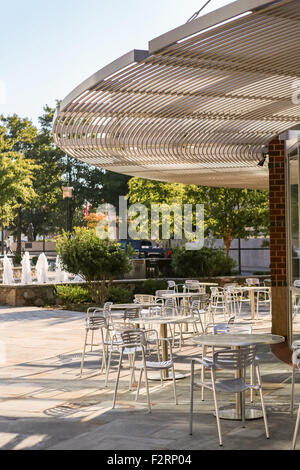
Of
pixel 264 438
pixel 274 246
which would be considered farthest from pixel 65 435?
pixel 274 246

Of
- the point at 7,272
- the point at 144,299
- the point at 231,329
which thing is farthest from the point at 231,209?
the point at 231,329

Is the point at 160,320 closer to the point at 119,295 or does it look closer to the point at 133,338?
the point at 133,338

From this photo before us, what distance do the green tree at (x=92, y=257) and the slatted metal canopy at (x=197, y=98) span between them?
189 inches

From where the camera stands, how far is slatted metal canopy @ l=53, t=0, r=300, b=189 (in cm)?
606

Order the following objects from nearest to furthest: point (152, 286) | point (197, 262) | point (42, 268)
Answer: point (152, 286)
point (42, 268)
point (197, 262)

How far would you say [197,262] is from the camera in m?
23.3

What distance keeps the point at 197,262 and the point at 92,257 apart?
17.1 ft

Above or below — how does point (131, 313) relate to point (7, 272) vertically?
below

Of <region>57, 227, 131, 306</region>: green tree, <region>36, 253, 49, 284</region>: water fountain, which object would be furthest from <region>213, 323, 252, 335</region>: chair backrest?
<region>36, 253, 49, 284</region>: water fountain

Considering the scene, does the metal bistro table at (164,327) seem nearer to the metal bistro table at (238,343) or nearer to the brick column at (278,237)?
the metal bistro table at (238,343)

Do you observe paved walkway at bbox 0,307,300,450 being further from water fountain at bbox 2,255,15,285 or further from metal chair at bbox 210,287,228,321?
water fountain at bbox 2,255,15,285

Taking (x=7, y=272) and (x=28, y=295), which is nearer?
(x=28, y=295)
